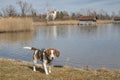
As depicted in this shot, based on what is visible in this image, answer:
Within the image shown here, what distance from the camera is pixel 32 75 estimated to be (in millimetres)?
9500

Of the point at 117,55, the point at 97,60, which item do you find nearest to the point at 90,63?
the point at 97,60

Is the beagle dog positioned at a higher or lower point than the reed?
higher

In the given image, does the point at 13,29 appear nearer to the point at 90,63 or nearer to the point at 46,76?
the point at 90,63

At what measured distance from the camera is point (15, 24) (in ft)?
150

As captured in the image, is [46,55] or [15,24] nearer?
[46,55]

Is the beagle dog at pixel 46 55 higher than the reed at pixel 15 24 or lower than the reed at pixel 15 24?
higher

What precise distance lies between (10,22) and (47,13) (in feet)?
231

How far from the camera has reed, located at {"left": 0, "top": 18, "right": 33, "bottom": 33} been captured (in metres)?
44.0

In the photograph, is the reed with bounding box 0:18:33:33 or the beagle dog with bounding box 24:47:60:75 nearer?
the beagle dog with bounding box 24:47:60:75

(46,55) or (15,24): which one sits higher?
(46,55)

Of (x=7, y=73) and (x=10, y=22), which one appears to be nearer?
(x=7, y=73)

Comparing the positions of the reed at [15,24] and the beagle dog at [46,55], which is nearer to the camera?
the beagle dog at [46,55]

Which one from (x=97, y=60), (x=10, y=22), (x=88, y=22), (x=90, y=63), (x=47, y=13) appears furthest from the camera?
(x=47, y=13)

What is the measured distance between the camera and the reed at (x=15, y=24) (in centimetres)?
4400
